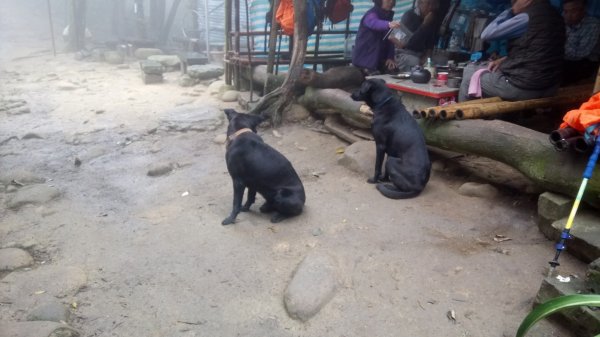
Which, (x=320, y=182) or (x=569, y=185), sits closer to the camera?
(x=569, y=185)

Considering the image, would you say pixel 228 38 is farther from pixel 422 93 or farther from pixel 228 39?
pixel 422 93

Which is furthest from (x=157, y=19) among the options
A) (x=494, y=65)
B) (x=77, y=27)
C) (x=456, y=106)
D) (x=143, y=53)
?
(x=456, y=106)

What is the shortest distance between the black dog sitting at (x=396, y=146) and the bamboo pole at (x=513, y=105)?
0.61m

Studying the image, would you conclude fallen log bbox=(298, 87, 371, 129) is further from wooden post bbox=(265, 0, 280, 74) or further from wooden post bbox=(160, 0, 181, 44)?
wooden post bbox=(160, 0, 181, 44)

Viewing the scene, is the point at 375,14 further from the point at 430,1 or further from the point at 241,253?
the point at 241,253

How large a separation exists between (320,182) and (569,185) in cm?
288

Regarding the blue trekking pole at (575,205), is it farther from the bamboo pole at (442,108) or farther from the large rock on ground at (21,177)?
the large rock on ground at (21,177)

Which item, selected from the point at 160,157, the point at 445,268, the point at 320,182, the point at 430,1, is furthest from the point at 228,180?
the point at 430,1

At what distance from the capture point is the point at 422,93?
19.7 feet

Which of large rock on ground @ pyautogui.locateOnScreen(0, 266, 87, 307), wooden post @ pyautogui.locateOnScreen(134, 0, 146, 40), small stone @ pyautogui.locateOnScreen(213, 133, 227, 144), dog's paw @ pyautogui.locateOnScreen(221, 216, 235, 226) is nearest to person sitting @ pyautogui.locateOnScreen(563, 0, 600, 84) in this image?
small stone @ pyautogui.locateOnScreen(213, 133, 227, 144)

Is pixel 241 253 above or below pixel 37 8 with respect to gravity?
below

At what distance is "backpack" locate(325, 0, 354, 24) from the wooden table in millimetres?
2503

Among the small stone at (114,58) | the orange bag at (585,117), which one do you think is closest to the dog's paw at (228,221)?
the orange bag at (585,117)

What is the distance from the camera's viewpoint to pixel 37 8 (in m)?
26.1
